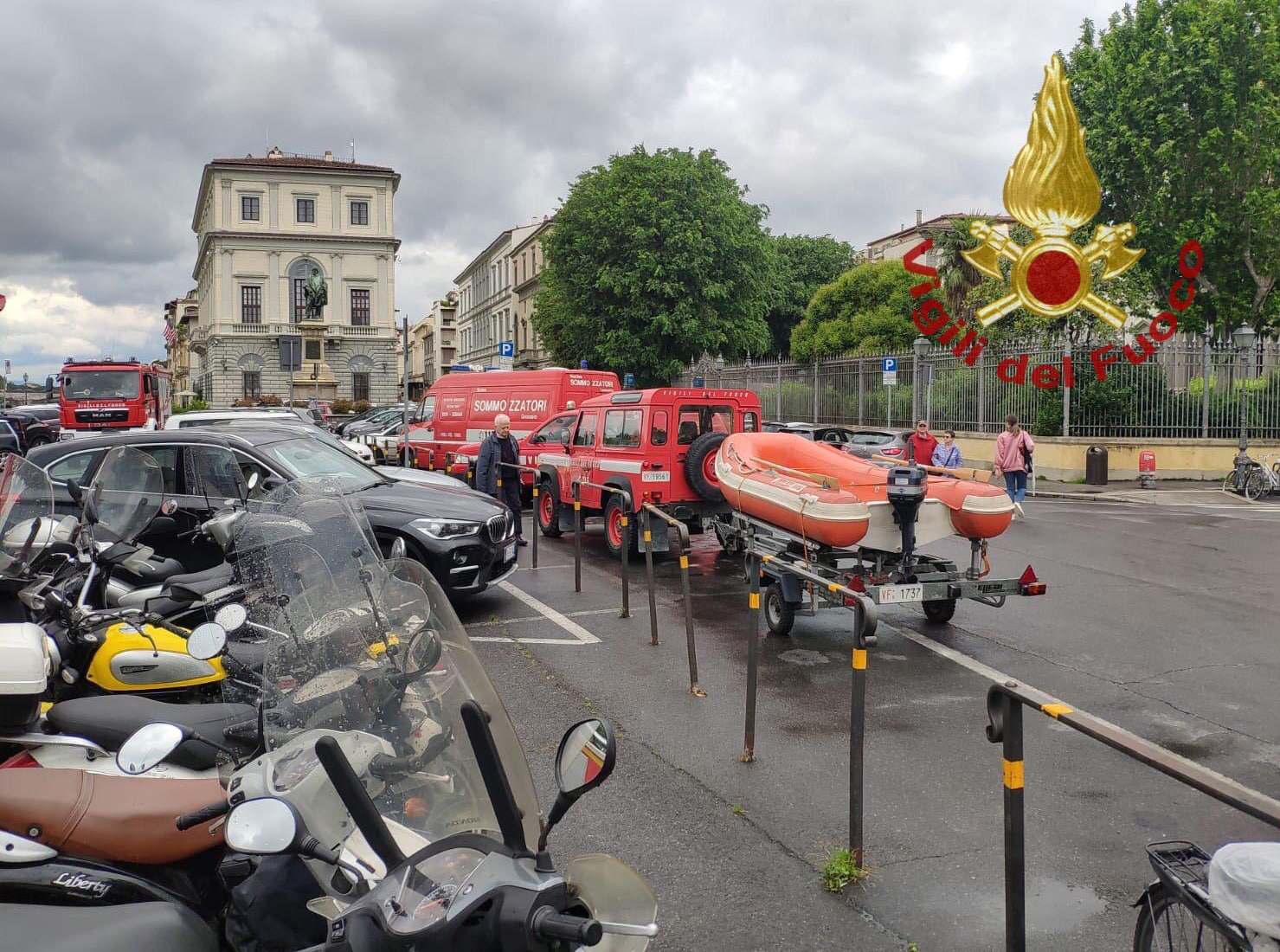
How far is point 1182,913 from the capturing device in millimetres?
2621

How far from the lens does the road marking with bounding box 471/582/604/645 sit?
830 centimetres

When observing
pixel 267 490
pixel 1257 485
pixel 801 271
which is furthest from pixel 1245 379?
pixel 801 271

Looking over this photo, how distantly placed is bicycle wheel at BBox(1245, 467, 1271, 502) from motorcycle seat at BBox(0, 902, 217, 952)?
77.0 ft

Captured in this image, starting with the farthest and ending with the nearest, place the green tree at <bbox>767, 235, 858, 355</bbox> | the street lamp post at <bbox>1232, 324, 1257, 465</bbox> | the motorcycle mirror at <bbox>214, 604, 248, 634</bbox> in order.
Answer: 1. the green tree at <bbox>767, 235, 858, 355</bbox>
2. the street lamp post at <bbox>1232, 324, 1257, 465</bbox>
3. the motorcycle mirror at <bbox>214, 604, 248, 634</bbox>

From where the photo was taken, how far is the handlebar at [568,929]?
1898mm

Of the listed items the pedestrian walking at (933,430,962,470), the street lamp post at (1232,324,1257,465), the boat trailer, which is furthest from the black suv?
the street lamp post at (1232,324,1257,465)

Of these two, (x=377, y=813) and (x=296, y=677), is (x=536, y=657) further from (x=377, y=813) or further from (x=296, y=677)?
(x=377, y=813)

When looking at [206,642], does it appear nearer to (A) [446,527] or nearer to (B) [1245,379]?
(A) [446,527]

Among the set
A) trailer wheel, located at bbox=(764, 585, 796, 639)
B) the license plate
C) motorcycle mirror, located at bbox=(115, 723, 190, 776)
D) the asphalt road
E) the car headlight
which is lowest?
the asphalt road

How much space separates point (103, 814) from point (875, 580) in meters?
6.37

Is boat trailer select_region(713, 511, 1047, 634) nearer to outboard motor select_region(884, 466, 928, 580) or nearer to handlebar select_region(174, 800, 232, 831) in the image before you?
outboard motor select_region(884, 466, 928, 580)

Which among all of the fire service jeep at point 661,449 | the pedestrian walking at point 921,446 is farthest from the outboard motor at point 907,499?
the pedestrian walking at point 921,446

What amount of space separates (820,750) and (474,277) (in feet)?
336

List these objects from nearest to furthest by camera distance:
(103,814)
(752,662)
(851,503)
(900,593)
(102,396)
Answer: (103,814), (752,662), (900,593), (851,503), (102,396)
